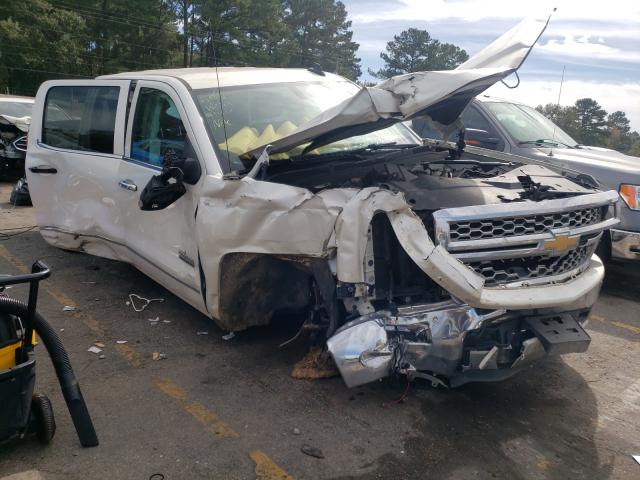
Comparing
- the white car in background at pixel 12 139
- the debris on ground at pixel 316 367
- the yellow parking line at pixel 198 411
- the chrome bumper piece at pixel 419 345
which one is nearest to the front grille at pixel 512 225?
the chrome bumper piece at pixel 419 345

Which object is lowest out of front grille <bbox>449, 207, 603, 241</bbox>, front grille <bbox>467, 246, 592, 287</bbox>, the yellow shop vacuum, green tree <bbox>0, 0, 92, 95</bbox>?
the yellow shop vacuum

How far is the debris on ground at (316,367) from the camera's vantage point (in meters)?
3.44

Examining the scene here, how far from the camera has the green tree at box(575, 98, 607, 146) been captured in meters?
7.48

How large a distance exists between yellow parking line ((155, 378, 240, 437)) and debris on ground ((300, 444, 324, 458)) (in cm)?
37

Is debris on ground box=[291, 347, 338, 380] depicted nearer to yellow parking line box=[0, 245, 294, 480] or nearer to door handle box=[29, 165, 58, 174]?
yellow parking line box=[0, 245, 294, 480]

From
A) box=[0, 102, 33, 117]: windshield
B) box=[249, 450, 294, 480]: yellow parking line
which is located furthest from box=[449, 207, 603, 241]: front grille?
box=[0, 102, 33, 117]: windshield

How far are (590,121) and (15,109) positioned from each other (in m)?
10.6

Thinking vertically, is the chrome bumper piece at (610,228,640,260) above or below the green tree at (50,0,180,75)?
below

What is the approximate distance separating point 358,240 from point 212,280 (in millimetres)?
1144

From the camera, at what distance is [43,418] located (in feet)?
8.83

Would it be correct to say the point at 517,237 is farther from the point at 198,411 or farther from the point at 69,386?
the point at 69,386

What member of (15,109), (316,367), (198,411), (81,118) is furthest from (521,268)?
(15,109)

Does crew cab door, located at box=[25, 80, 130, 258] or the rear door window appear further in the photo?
crew cab door, located at box=[25, 80, 130, 258]

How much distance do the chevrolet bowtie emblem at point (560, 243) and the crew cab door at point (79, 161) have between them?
324cm
